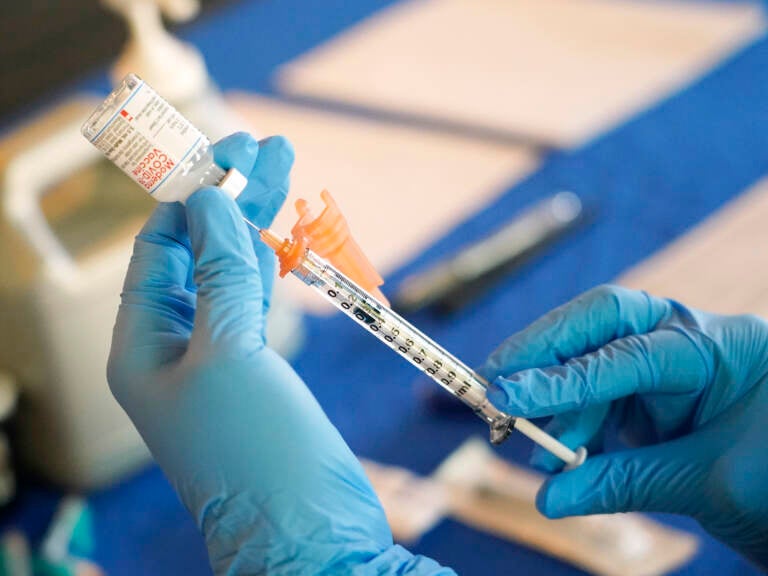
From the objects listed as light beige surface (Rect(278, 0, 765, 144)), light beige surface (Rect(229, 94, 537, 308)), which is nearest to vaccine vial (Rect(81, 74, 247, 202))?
light beige surface (Rect(229, 94, 537, 308))

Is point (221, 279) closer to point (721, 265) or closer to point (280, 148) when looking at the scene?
point (280, 148)

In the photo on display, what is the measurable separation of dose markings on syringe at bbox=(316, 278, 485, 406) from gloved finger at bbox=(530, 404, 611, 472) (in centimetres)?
9

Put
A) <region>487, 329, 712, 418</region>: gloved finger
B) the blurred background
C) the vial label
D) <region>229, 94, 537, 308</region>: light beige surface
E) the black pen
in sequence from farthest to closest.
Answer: <region>229, 94, 537, 308</region>: light beige surface, the black pen, the blurred background, <region>487, 329, 712, 418</region>: gloved finger, the vial label

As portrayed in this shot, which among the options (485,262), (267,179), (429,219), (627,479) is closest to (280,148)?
(267,179)

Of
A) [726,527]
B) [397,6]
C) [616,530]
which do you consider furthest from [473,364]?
[397,6]

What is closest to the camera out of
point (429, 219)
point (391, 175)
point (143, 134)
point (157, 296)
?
point (143, 134)

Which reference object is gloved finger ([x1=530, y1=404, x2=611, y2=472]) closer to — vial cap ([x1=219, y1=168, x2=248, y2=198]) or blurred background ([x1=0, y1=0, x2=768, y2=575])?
blurred background ([x1=0, y1=0, x2=768, y2=575])

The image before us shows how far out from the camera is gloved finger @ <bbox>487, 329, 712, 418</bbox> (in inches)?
27.1

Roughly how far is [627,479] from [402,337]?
21 cm

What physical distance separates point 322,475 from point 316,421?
0.04 metres

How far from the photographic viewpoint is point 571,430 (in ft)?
2.51

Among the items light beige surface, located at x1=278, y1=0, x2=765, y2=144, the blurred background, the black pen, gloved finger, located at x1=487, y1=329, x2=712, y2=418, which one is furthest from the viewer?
light beige surface, located at x1=278, y1=0, x2=765, y2=144

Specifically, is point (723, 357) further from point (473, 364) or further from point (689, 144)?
point (689, 144)

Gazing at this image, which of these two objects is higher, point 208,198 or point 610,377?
point 208,198
